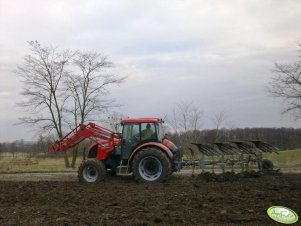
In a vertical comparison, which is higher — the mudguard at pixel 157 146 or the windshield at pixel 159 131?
Answer: the windshield at pixel 159 131

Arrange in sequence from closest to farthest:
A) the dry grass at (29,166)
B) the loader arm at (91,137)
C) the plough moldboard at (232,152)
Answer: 1. the plough moldboard at (232,152)
2. the loader arm at (91,137)
3. the dry grass at (29,166)

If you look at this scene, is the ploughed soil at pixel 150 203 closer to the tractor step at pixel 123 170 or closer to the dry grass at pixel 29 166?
the tractor step at pixel 123 170

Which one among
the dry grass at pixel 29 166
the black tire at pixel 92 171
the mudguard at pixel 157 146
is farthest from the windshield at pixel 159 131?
the dry grass at pixel 29 166

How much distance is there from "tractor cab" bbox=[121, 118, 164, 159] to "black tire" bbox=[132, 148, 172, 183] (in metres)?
0.59

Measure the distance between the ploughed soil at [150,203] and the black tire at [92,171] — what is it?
1.24 metres

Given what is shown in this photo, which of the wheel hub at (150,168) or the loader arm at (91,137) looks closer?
the wheel hub at (150,168)

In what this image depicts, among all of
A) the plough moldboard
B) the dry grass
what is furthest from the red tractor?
the dry grass

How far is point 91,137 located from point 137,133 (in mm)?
2063

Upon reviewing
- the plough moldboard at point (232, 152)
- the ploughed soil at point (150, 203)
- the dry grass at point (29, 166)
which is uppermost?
the plough moldboard at point (232, 152)

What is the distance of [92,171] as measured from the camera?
16828 mm

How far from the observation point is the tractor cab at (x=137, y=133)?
651 inches

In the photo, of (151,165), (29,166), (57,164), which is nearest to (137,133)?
(151,165)

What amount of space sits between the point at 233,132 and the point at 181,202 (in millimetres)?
34133

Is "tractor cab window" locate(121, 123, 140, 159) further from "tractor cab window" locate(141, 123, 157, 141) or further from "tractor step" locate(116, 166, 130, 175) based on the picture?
"tractor step" locate(116, 166, 130, 175)
